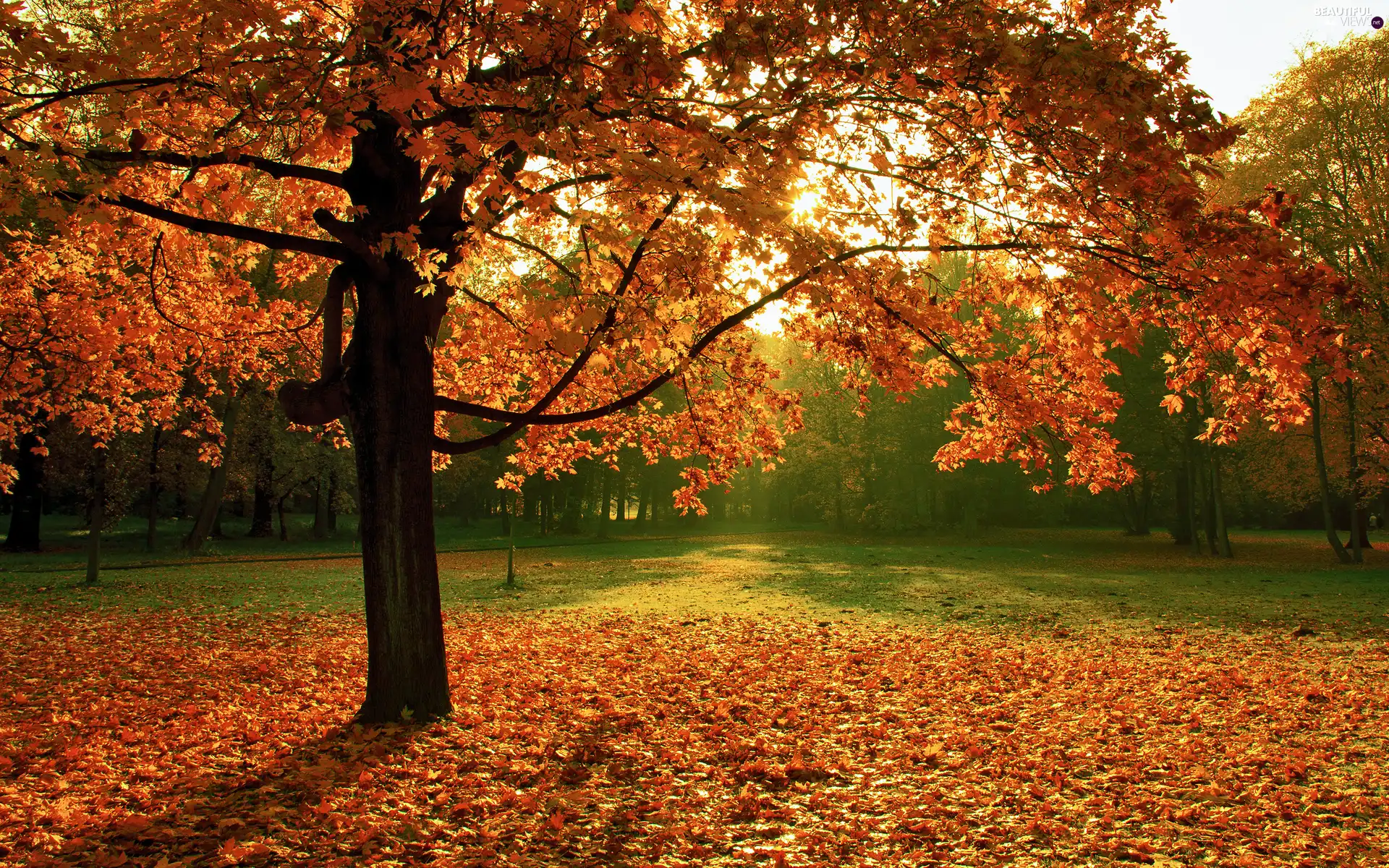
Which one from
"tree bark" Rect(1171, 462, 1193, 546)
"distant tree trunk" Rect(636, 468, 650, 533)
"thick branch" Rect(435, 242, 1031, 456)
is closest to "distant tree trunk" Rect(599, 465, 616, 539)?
"distant tree trunk" Rect(636, 468, 650, 533)

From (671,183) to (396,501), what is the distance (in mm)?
4136

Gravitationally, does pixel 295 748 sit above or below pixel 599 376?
below

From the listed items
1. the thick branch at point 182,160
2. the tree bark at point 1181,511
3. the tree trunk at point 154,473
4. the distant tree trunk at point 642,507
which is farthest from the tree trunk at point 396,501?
the distant tree trunk at point 642,507

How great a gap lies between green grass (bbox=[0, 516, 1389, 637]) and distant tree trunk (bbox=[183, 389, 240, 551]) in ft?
2.79

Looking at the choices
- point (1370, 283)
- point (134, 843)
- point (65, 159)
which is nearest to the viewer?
point (134, 843)

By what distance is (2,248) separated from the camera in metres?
13.5

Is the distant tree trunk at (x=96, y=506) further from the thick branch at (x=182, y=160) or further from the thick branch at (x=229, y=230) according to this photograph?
the thick branch at (x=182, y=160)

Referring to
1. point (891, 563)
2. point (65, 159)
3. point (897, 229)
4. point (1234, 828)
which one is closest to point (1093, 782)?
point (1234, 828)

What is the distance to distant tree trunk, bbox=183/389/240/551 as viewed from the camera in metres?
26.0

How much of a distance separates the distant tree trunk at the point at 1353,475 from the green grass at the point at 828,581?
696mm

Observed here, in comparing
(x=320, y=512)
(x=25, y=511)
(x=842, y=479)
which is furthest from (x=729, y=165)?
(x=320, y=512)

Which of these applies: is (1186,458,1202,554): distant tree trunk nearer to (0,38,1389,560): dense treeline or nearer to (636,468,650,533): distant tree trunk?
(0,38,1389,560): dense treeline

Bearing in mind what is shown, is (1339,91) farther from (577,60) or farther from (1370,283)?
(577,60)

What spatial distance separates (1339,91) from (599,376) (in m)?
26.4
